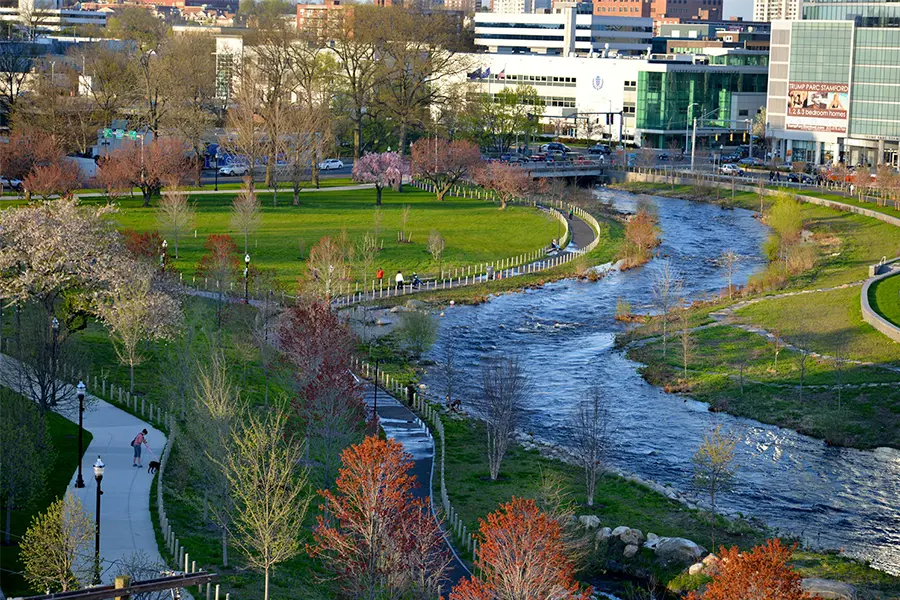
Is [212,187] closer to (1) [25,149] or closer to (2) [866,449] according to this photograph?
(1) [25,149]

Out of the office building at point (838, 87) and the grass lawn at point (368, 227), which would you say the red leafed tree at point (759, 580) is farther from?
the office building at point (838, 87)

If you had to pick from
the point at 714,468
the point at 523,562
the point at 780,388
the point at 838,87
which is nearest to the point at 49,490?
the point at 523,562

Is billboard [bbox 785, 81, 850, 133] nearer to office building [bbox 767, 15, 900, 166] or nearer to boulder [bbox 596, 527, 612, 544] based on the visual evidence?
office building [bbox 767, 15, 900, 166]

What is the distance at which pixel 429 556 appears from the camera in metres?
28.2

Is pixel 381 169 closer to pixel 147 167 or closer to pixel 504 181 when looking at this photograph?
pixel 504 181

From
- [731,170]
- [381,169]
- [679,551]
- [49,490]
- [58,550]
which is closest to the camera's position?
[58,550]

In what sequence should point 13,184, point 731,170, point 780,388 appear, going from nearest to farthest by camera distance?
1. point 780,388
2. point 13,184
3. point 731,170

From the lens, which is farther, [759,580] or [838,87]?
[838,87]

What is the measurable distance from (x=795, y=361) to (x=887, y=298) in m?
10.8

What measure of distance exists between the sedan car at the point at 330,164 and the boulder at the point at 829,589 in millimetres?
83173

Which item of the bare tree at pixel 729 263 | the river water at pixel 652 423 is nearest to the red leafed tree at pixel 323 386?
the river water at pixel 652 423

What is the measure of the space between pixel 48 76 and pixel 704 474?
89.7m

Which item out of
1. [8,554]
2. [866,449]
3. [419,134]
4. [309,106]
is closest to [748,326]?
[866,449]

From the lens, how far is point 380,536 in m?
27.3
